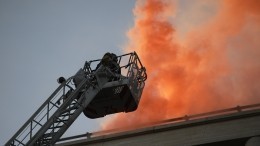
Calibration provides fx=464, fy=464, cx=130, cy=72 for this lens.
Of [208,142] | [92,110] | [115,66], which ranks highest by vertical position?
[115,66]

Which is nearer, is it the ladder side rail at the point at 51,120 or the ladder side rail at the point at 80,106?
the ladder side rail at the point at 51,120

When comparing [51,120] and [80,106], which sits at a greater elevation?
[80,106]

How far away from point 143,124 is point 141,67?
4520mm

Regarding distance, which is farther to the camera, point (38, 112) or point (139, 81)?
point (139, 81)

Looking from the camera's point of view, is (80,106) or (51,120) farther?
(80,106)

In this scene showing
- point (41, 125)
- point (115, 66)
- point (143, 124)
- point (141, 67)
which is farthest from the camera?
point (141, 67)

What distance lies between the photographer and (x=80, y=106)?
803 inches

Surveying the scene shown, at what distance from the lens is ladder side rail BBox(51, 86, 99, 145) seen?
19250 millimetres

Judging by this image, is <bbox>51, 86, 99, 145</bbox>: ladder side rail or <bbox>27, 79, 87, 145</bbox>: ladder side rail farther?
<bbox>51, 86, 99, 145</bbox>: ladder side rail

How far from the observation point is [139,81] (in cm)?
2386

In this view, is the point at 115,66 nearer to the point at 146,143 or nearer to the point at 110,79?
the point at 110,79

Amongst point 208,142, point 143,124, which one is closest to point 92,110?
point 143,124

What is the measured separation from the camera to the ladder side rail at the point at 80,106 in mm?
19250

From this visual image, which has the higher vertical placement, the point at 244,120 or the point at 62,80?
the point at 62,80
